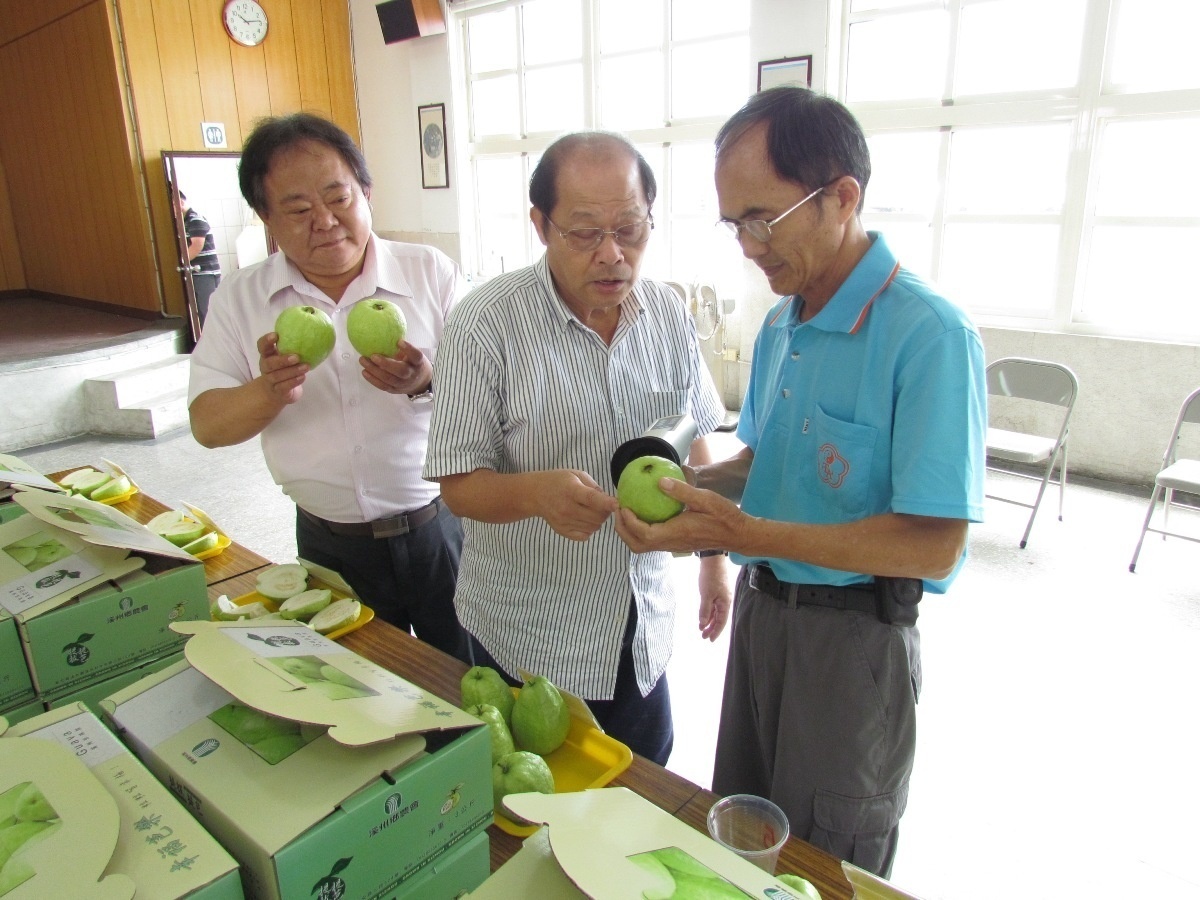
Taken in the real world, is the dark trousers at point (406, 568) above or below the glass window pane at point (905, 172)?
below

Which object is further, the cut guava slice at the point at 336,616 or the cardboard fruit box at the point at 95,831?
the cut guava slice at the point at 336,616

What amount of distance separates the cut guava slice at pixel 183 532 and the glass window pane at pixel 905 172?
4.73 metres

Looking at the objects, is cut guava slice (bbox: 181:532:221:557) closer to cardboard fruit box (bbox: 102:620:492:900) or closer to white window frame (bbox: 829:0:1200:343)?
cardboard fruit box (bbox: 102:620:492:900)

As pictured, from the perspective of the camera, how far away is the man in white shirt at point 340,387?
5.77ft

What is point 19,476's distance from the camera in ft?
5.65

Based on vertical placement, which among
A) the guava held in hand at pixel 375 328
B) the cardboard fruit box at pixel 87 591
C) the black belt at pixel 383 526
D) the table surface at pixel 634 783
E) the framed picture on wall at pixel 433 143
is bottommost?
the table surface at pixel 634 783

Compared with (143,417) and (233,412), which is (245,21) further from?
(233,412)

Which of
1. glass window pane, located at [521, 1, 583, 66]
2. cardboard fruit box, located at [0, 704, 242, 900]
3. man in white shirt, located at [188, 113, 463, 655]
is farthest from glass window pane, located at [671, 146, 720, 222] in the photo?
cardboard fruit box, located at [0, 704, 242, 900]

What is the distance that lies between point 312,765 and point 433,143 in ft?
27.8

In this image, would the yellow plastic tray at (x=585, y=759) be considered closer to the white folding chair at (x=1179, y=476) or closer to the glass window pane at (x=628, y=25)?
the white folding chair at (x=1179, y=476)

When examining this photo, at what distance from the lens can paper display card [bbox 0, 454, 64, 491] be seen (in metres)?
1.66

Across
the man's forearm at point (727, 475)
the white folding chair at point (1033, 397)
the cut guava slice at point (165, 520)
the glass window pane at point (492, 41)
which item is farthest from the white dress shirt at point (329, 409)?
the glass window pane at point (492, 41)

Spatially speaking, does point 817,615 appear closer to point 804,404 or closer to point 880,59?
point 804,404

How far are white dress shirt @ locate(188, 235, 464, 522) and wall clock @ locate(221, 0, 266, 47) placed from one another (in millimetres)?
7428
